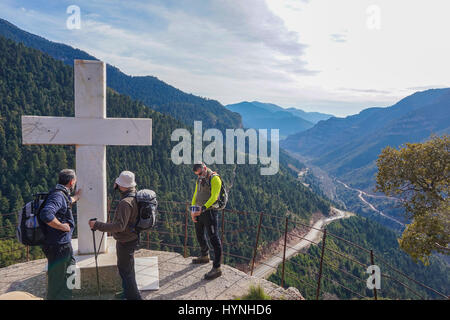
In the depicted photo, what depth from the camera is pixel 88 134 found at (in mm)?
4605

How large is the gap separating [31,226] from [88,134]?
1.68m

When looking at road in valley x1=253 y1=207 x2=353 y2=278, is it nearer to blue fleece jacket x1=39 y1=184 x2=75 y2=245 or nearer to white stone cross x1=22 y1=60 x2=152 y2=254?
white stone cross x1=22 y1=60 x2=152 y2=254

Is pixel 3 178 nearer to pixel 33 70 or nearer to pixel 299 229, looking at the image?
pixel 33 70

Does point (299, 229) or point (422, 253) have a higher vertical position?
point (422, 253)

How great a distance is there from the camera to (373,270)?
151 inches

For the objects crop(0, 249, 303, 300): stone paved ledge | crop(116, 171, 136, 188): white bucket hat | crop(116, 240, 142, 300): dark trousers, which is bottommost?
crop(0, 249, 303, 300): stone paved ledge

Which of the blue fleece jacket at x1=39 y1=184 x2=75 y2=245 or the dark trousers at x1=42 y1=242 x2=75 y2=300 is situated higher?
the blue fleece jacket at x1=39 y1=184 x2=75 y2=245

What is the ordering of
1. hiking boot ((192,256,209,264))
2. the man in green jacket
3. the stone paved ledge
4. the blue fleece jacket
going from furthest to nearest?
hiking boot ((192,256,209,264)) → the man in green jacket → the stone paved ledge → the blue fleece jacket

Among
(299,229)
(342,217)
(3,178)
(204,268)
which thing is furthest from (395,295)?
(3,178)

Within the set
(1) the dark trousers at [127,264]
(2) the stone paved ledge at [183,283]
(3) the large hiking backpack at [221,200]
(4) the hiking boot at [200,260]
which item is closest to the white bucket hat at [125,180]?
(1) the dark trousers at [127,264]

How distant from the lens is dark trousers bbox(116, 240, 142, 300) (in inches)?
145

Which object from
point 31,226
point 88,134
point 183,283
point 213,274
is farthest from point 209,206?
point 31,226

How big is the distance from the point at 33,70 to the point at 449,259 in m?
139

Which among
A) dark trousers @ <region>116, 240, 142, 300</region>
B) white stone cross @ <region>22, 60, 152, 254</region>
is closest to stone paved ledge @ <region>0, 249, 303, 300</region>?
dark trousers @ <region>116, 240, 142, 300</region>
